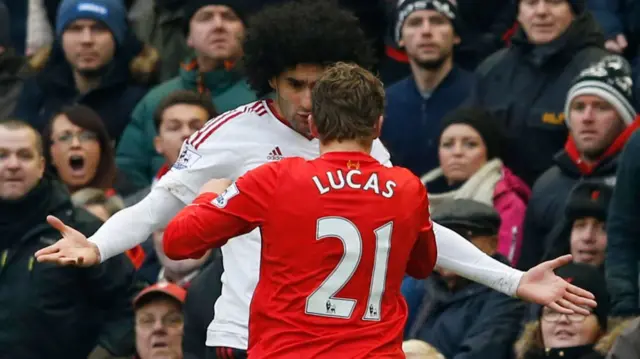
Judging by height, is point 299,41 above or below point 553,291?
above

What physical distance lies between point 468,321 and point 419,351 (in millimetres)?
815

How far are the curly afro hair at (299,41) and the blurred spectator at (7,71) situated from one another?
5.39m

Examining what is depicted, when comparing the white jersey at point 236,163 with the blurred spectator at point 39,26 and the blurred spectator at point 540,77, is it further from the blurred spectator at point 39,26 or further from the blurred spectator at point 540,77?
the blurred spectator at point 39,26

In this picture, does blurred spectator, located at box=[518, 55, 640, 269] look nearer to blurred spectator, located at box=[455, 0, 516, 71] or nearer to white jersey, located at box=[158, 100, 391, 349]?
blurred spectator, located at box=[455, 0, 516, 71]

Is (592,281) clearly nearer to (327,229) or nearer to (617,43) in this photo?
(327,229)

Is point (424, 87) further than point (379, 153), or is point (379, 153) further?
point (424, 87)

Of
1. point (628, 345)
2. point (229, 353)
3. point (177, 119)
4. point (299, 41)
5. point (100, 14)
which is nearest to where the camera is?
point (229, 353)

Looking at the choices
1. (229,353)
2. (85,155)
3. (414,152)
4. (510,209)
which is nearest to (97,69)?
(85,155)

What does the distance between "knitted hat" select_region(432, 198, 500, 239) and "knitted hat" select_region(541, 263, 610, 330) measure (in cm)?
51

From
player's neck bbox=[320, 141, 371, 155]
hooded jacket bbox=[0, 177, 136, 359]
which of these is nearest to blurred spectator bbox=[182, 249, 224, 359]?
hooded jacket bbox=[0, 177, 136, 359]

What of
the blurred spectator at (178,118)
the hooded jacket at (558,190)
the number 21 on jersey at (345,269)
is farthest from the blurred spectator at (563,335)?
the blurred spectator at (178,118)

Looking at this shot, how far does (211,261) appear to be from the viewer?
9.84 metres

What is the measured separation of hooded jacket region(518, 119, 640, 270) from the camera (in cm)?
979

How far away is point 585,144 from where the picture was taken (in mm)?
9828
